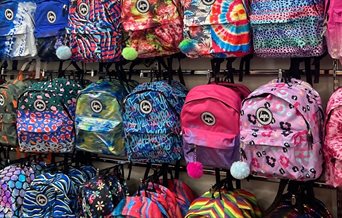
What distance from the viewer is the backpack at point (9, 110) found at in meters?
2.54

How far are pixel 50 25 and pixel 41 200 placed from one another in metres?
0.95

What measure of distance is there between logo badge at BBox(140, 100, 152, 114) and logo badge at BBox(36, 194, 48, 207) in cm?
73

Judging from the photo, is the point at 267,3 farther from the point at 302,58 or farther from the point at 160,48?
the point at 160,48

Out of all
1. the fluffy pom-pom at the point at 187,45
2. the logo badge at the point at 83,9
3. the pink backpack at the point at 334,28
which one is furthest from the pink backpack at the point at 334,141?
the logo badge at the point at 83,9

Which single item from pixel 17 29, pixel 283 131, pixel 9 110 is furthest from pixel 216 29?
pixel 9 110

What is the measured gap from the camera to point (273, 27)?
180cm

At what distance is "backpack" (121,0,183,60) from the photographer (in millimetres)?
2053

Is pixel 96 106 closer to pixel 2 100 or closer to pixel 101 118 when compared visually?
pixel 101 118

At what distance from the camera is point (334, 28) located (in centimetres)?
170

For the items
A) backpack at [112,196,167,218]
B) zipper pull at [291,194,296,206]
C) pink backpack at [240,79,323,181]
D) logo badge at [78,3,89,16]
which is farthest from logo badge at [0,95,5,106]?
zipper pull at [291,194,296,206]

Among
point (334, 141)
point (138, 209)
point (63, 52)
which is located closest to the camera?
point (334, 141)

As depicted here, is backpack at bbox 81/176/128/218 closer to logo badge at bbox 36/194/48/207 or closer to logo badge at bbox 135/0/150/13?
logo badge at bbox 36/194/48/207

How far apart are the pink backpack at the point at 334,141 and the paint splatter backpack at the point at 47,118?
1316mm

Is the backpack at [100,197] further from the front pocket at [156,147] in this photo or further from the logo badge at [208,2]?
the logo badge at [208,2]
